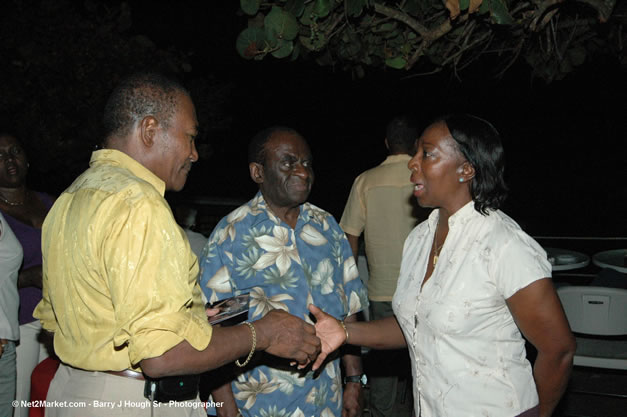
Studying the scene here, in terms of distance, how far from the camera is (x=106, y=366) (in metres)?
1.84

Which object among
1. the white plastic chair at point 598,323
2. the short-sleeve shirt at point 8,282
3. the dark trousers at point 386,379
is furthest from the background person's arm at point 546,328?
the short-sleeve shirt at point 8,282

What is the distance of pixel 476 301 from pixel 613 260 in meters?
4.08

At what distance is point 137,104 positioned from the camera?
77.6 inches

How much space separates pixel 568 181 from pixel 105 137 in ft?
81.6

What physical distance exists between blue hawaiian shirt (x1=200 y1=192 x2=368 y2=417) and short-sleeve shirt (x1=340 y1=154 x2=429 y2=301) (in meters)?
1.57

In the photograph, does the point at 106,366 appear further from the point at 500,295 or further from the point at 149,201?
the point at 500,295

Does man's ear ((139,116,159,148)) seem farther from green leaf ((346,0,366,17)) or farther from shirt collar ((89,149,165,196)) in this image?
green leaf ((346,0,366,17))

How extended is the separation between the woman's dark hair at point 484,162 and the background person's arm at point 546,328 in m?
0.40

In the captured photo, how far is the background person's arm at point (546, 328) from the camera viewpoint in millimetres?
1972

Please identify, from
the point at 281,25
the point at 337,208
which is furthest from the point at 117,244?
the point at 337,208

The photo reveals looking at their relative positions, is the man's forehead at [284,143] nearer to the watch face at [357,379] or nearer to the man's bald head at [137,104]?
the man's bald head at [137,104]

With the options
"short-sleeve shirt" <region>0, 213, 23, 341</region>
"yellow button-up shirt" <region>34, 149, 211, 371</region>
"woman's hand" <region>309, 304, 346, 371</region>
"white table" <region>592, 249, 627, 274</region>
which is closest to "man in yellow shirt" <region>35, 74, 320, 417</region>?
"yellow button-up shirt" <region>34, 149, 211, 371</region>

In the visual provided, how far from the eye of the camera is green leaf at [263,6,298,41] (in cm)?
240

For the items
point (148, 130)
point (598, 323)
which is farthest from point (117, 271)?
point (598, 323)
